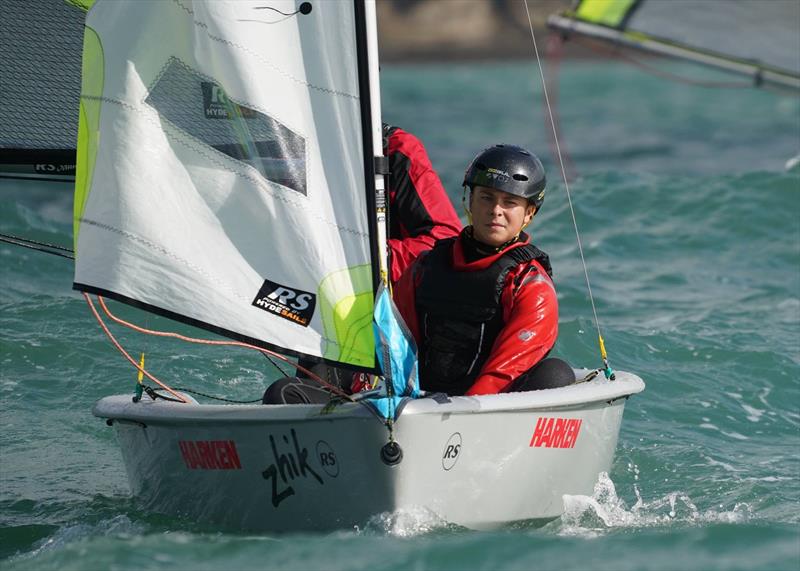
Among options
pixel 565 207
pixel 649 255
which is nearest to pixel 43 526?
pixel 649 255

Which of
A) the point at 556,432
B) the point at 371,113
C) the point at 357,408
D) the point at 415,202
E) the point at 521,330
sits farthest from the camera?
the point at 415,202

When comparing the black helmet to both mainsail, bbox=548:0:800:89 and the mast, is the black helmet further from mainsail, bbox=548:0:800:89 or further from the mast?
mainsail, bbox=548:0:800:89

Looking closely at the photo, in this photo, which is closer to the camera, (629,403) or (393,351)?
(393,351)

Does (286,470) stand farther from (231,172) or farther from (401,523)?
(231,172)

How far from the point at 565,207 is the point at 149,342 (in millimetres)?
4200

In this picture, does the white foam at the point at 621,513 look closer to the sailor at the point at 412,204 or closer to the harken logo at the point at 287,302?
the harken logo at the point at 287,302

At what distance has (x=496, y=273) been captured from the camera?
13.1ft

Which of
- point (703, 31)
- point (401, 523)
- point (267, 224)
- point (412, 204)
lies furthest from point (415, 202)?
point (703, 31)

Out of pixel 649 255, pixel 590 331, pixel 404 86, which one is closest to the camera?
pixel 590 331

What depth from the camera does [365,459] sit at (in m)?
3.46

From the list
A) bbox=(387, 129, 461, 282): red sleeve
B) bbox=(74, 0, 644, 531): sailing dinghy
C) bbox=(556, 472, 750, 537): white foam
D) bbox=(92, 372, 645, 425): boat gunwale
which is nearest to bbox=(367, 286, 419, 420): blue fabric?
bbox=(74, 0, 644, 531): sailing dinghy

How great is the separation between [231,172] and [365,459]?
34.1 inches

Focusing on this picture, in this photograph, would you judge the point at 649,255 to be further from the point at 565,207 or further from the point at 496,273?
the point at 496,273

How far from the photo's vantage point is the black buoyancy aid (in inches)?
158
